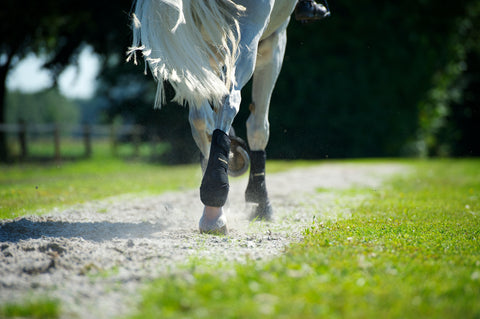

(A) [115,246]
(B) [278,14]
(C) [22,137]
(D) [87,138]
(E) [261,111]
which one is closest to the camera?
(A) [115,246]

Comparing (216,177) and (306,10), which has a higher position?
(306,10)

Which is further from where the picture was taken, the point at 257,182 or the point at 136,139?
the point at 136,139

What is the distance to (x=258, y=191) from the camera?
12.9 ft

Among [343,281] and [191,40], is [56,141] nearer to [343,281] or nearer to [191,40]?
[191,40]

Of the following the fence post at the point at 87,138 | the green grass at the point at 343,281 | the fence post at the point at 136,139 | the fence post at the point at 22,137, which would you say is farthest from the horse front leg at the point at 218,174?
the fence post at the point at 136,139

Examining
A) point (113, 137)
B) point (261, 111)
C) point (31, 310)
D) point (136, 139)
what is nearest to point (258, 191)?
point (261, 111)

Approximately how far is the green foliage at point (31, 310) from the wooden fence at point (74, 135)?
1356 centimetres

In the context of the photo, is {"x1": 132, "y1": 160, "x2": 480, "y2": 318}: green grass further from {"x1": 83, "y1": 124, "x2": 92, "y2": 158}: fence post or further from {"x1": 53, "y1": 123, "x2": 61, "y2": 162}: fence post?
{"x1": 83, "y1": 124, "x2": 92, "y2": 158}: fence post

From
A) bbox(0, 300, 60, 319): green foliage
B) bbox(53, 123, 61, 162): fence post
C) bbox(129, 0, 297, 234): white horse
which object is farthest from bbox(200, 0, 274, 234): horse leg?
bbox(53, 123, 61, 162): fence post

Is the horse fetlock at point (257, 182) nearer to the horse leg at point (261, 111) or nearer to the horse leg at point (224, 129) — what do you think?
the horse leg at point (261, 111)

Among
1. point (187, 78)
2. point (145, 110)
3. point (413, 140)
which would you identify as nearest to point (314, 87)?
point (413, 140)

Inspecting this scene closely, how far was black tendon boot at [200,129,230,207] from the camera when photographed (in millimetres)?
2875

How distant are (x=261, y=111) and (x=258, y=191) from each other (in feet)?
2.44

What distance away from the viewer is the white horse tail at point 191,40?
3.03 m
